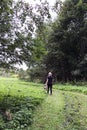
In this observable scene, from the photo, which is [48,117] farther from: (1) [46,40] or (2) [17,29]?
(1) [46,40]

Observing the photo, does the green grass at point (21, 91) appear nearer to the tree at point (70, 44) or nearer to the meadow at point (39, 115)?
the meadow at point (39, 115)

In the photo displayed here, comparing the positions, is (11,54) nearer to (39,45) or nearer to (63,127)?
(39,45)

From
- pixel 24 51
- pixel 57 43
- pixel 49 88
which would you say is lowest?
pixel 49 88

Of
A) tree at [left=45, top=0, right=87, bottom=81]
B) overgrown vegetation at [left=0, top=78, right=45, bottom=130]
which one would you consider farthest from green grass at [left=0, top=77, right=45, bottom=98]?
tree at [left=45, top=0, right=87, bottom=81]

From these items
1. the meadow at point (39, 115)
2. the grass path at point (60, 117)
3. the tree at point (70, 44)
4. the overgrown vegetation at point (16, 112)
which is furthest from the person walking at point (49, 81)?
the tree at point (70, 44)

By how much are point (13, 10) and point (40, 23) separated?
1.71m

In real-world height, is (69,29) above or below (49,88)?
above

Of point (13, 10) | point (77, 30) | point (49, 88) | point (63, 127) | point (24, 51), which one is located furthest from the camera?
point (77, 30)

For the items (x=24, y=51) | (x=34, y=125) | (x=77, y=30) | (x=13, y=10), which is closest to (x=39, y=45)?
(x=24, y=51)

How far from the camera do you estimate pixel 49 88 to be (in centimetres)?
3119

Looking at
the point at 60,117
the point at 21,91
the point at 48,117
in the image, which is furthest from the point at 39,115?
the point at 21,91

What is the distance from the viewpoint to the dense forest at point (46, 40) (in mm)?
19188

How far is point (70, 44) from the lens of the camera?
169 feet

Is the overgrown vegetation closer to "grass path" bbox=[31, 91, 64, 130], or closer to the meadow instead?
the meadow
